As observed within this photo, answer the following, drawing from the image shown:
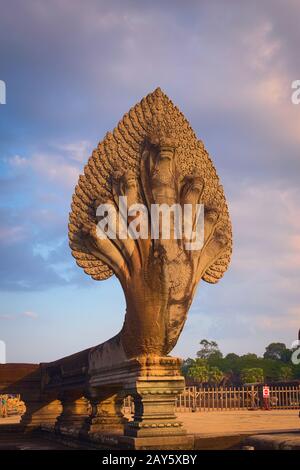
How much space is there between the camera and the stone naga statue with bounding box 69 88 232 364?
31.1 feet

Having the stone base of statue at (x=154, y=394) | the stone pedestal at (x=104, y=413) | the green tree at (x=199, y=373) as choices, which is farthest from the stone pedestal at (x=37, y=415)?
the green tree at (x=199, y=373)

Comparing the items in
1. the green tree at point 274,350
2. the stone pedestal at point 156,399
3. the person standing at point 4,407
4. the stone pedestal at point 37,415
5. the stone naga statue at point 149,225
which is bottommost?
the person standing at point 4,407

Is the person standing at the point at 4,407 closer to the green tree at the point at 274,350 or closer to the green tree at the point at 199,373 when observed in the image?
the green tree at the point at 199,373

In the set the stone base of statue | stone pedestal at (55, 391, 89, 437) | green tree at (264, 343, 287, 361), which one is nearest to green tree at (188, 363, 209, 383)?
green tree at (264, 343, 287, 361)

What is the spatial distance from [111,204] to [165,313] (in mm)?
2162

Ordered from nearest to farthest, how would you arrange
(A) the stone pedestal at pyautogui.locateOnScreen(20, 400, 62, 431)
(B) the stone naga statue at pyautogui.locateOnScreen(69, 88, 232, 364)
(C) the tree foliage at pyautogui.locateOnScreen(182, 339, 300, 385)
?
(B) the stone naga statue at pyautogui.locateOnScreen(69, 88, 232, 364) → (A) the stone pedestal at pyautogui.locateOnScreen(20, 400, 62, 431) → (C) the tree foliage at pyautogui.locateOnScreen(182, 339, 300, 385)

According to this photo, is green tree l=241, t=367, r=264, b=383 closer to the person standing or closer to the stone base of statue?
the person standing

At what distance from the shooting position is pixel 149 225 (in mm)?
9852

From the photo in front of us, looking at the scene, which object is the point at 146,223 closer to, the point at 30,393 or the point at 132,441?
the point at 132,441

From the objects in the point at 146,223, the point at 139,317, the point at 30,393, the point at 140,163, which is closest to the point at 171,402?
the point at 139,317

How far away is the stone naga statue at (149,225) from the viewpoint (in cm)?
947

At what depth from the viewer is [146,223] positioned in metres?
9.86

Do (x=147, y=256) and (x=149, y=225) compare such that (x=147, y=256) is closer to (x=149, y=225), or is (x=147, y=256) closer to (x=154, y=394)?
(x=149, y=225)

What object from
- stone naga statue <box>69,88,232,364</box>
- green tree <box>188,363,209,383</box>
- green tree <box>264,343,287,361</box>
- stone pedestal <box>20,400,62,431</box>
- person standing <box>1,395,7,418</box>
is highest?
green tree <box>264,343,287,361</box>
